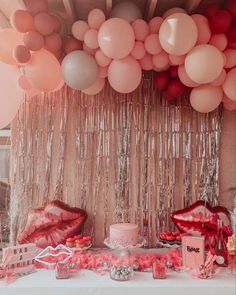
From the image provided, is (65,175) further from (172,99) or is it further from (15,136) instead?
(172,99)

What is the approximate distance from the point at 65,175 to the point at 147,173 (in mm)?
639

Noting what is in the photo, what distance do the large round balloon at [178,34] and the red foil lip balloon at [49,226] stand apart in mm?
1334

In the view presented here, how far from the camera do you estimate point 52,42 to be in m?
2.15

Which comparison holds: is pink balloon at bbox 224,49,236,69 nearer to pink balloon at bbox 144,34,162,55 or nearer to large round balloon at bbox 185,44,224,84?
large round balloon at bbox 185,44,224,84

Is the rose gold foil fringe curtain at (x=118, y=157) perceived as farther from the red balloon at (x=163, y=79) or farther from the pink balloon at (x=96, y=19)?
the pink balloon at (x=96, y=19)

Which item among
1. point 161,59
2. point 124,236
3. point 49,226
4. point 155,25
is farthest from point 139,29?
point 49,226

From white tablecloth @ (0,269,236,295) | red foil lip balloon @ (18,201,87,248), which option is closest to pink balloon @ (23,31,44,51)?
red foil lip balloon @ (18,201,87,248)

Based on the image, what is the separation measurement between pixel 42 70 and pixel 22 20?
1.03ft

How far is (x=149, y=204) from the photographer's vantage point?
2.63 m

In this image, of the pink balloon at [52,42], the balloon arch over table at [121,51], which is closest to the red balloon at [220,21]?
the balloon arch over table at [121,51]

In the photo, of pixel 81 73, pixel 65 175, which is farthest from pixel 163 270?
pixel 81 73

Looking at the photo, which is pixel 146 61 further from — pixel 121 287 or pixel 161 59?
pixel 121 287

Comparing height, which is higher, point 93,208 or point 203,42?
point 203,42

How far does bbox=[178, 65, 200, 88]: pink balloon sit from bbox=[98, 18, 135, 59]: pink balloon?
35 cm
